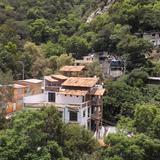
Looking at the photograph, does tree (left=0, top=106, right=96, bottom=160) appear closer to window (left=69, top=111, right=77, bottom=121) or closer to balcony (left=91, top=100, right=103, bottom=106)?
window (left=69, top=111, right=77, bottom=121)

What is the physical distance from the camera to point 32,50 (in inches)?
1387

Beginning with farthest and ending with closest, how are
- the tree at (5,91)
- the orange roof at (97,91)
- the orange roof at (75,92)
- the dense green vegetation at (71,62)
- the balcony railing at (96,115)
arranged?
1. the orange roof at (97,91)
2. the balcony railing at (96,115)
3. the orange roof at (75,92)
4. the tree at (5,91)
5. the dense green vegetation at (71,62)

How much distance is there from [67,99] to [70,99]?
20cm

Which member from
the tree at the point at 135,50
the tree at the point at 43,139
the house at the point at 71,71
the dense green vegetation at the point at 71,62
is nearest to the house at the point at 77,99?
the dense green vegetation at the point at 71,62

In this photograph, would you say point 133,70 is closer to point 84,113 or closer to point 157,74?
point 157,74

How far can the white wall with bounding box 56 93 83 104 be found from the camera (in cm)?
2608

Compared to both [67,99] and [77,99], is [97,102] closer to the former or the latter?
[77,99]

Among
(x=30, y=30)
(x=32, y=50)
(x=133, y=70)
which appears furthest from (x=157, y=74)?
(x=30, y=30)

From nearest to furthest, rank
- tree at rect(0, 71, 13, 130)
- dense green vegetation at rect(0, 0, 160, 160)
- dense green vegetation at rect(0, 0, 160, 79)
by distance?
dense green vegetation at rect(0, 0, 160, 160) → tree at rect(0, 71, 13, 130) → dense green vegetation at rect(0, 0, 160, 79)

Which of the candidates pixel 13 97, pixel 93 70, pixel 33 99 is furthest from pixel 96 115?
pixel 93 70

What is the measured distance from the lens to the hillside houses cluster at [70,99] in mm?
25766

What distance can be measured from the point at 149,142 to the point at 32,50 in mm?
18008

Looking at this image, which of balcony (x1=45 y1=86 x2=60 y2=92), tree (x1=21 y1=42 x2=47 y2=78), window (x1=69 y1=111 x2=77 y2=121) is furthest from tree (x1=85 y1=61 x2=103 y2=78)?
window (x1=69 y1=111 x2=77 y2=121)

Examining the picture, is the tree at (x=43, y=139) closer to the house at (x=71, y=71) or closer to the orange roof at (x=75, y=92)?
the orange roof at (x=75, y=92)
